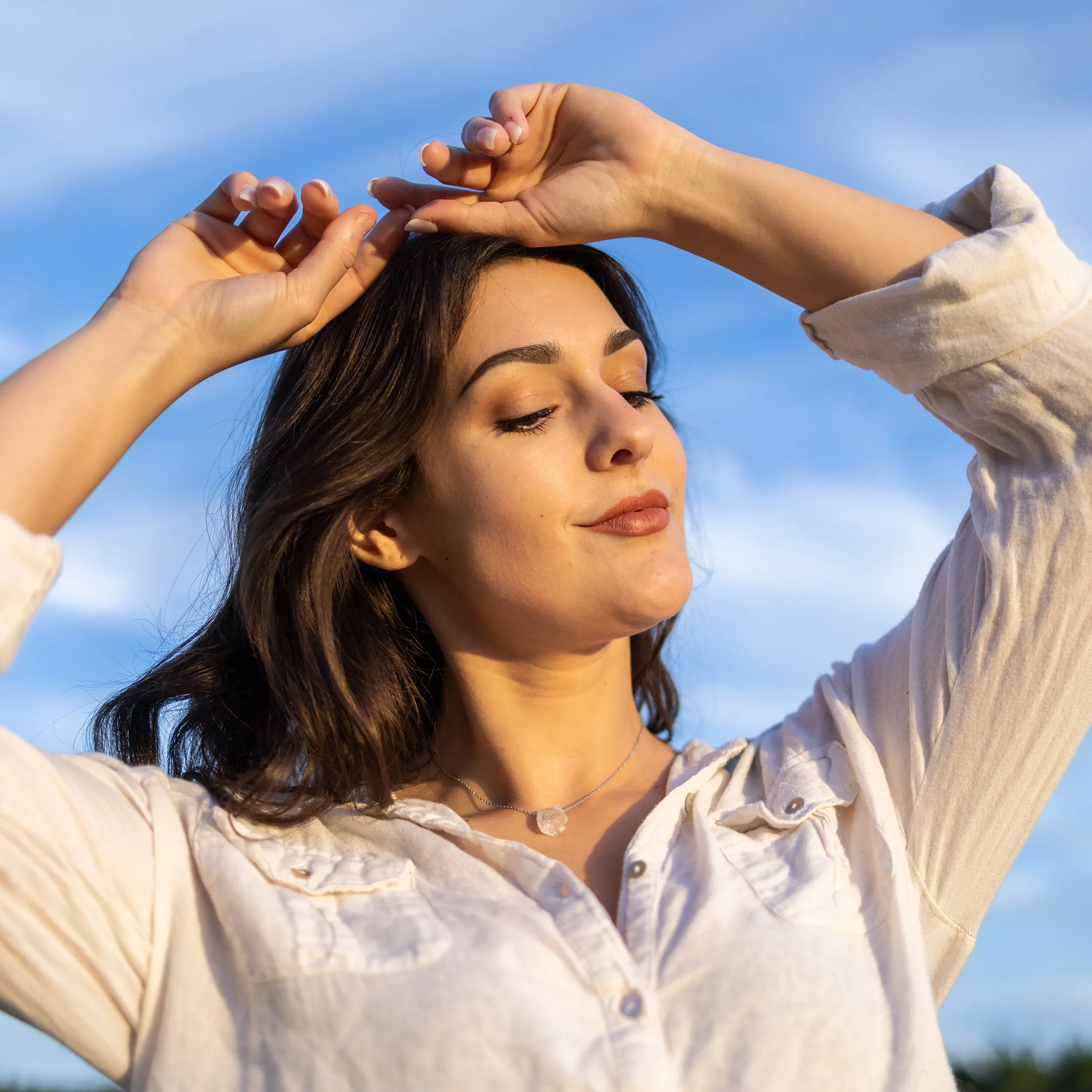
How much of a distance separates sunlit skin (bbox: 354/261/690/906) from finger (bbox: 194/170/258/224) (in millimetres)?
608

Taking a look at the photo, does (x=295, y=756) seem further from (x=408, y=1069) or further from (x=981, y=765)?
(x=981, y=765)

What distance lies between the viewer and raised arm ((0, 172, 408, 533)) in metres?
2.52

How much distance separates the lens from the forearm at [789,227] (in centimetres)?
279

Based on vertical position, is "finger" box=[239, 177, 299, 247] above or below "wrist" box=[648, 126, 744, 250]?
above

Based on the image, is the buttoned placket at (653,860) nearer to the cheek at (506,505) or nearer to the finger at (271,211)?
the cheek at (506,505)

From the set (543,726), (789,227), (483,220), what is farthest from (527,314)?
(543,726)

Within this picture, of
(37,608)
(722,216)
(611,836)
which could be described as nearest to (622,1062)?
(611,836)

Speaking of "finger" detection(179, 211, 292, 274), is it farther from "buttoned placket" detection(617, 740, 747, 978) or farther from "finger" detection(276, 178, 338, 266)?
"buttoned placket" detection(617, 740, 747, 978)

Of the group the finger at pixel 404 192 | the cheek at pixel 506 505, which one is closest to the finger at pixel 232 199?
the finger at pixel 404 192

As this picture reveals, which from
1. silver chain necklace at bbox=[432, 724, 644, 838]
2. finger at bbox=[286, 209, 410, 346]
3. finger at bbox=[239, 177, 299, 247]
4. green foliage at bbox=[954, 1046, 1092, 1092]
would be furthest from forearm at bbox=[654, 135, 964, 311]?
green foliage at bbox=[954, 1046, 1092, 1092]

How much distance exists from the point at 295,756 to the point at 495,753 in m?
0.52

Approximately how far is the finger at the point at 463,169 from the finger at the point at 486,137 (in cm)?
7

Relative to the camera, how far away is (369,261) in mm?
3363

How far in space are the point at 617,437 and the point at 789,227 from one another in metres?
0.61
